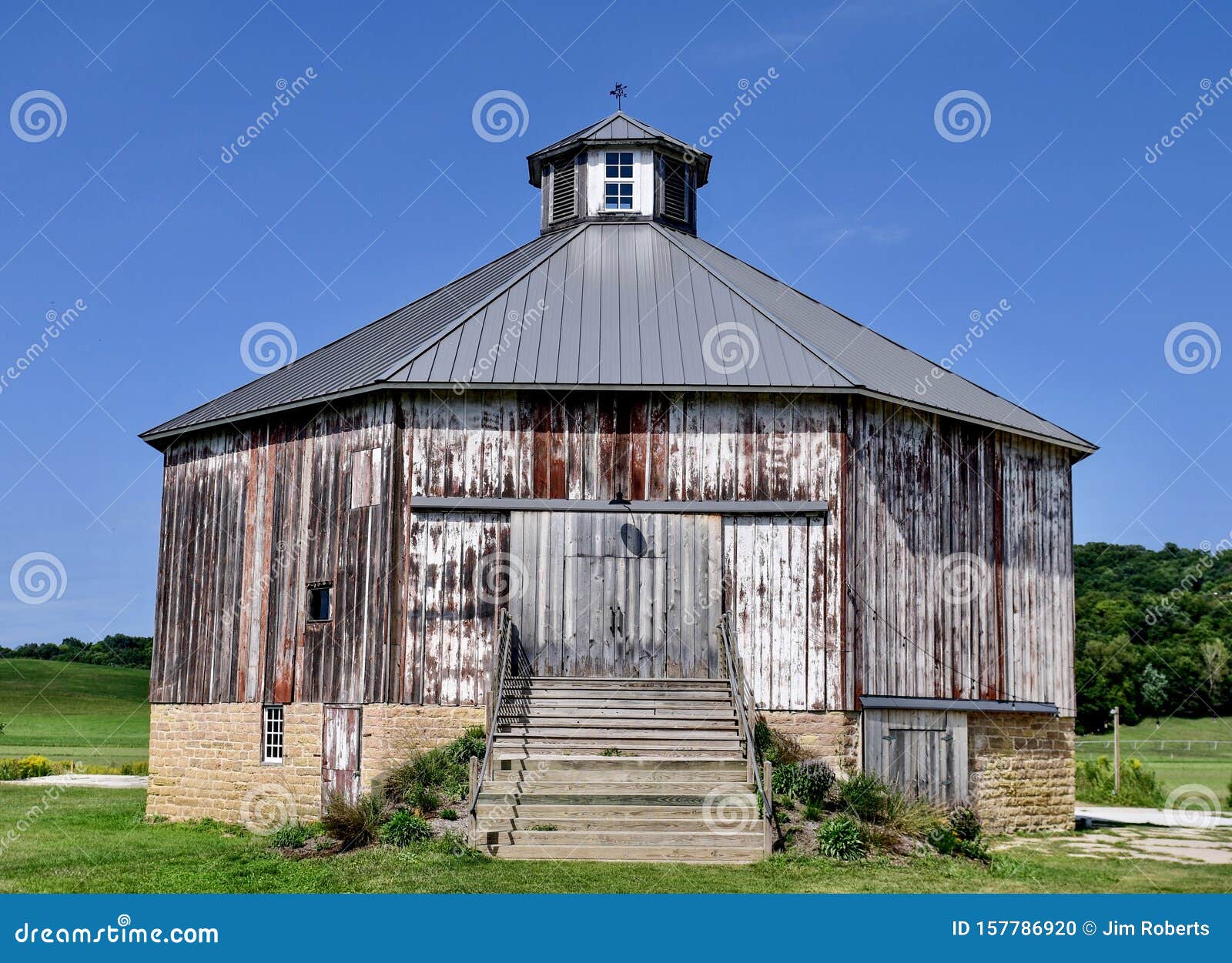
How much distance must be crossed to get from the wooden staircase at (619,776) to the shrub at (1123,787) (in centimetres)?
1642

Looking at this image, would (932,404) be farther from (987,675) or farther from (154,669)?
(154,669)

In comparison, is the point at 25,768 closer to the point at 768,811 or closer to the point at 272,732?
the point at 272,732

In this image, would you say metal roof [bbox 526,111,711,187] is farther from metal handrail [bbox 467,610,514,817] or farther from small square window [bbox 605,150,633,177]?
metal handrail [bbox 467,610,514,817]

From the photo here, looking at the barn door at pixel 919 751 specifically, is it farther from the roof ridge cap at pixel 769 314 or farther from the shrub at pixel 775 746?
the roof ridge cap at pixel 769 314

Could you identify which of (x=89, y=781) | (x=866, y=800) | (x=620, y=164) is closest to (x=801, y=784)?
(x=866, y=800)

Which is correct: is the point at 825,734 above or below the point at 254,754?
above

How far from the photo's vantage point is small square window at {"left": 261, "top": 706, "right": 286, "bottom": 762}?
23.8 m

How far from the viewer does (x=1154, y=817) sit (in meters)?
28.4

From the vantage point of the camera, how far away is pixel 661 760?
18312mm

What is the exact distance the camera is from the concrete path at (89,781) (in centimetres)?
3462

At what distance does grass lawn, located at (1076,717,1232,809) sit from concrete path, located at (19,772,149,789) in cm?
3008

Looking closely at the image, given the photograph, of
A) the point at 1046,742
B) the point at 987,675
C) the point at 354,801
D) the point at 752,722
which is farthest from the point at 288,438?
the point at 1046,742

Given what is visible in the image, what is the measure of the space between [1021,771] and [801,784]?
6921 millimetres

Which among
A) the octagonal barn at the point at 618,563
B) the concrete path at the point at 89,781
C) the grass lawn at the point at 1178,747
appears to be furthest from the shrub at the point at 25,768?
the grass lawn at the point at 1178,747
